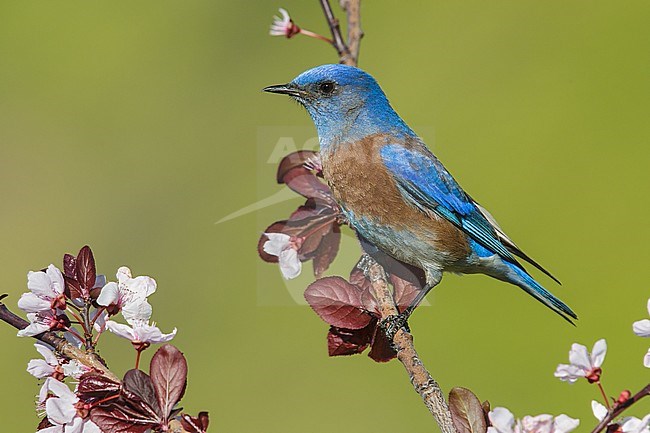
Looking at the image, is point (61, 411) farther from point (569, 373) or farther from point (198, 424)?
point (569, 373)

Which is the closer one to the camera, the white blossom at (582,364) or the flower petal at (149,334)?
the white blossom at (582,364)

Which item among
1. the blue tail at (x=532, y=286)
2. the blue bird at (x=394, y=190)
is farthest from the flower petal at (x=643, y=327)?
the blue tail at (x=532, y=286)

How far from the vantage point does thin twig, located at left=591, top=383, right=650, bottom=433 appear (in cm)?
123

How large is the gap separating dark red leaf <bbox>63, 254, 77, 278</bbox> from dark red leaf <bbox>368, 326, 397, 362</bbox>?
676 millimetres

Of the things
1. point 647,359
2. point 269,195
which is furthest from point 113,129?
point 647,359

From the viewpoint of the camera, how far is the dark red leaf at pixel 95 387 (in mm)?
1383

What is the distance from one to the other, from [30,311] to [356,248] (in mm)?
1255

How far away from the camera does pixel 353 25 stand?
2.69 m

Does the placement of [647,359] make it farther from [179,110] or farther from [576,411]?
[179,110]

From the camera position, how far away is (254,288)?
17.3 ft

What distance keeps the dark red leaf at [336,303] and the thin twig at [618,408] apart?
0.65 m

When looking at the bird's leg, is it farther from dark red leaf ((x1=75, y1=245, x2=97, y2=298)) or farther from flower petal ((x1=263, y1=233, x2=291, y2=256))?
dark red leaf ((x1=75, y1=245, x2=97, y2=298))

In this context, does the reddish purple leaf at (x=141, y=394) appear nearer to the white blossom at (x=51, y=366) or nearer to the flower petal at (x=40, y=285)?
the white blossom at (x=51, y=366)

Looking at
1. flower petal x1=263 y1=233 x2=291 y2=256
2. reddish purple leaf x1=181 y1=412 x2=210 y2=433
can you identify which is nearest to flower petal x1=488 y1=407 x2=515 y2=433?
reddish purple leaf x1=181 y1=412 x2=210 y2=433
